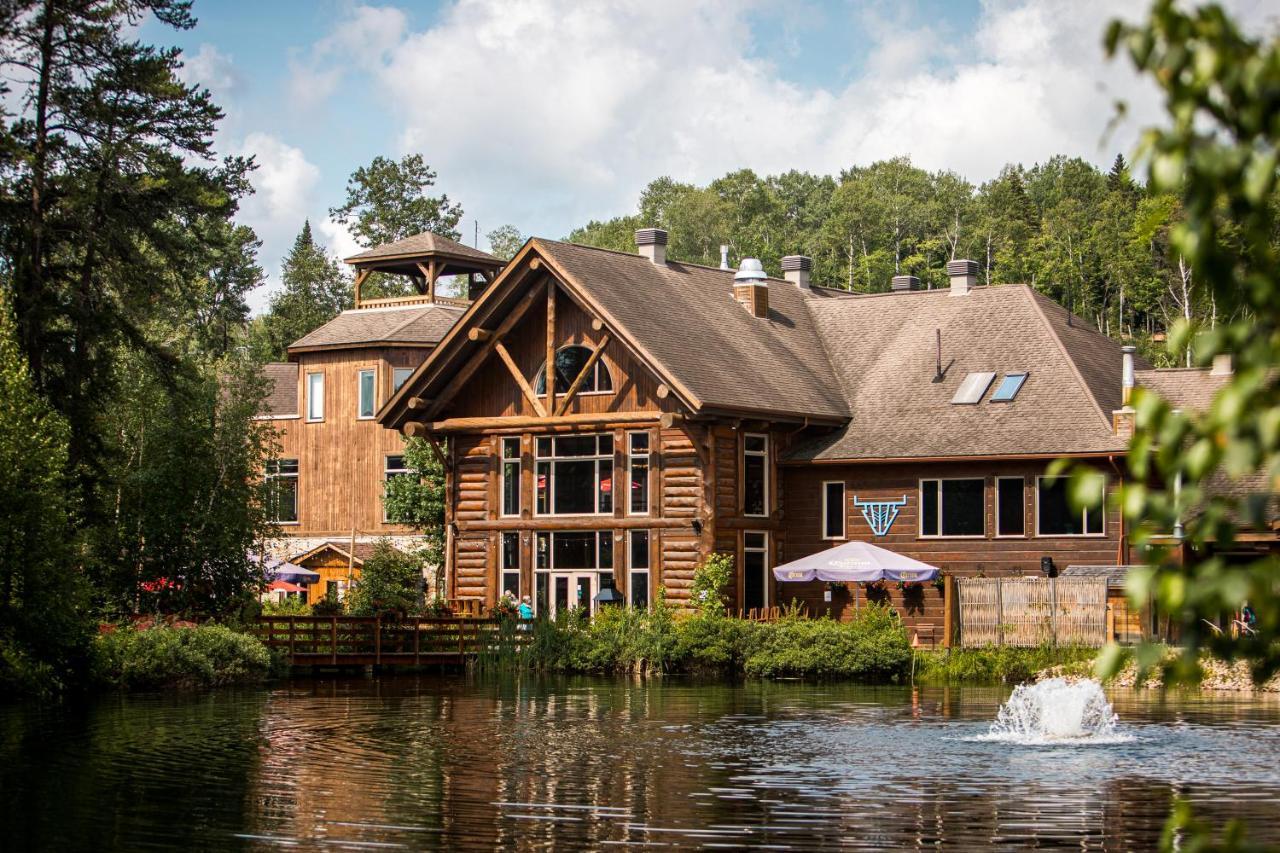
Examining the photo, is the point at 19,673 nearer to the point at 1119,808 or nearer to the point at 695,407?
the point at 695,407

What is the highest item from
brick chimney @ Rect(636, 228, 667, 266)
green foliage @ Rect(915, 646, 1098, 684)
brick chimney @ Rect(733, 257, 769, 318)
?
brick chimney @ Rect(636, 228, 667, 266)

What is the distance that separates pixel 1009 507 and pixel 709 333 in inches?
361

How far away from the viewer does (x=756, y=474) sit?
147ft

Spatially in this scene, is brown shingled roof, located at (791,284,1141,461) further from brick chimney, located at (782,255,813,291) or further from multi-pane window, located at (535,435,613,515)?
multi-pane window, located at (535,435,613,515)

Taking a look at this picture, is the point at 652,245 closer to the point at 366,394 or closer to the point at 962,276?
the point at 962,276

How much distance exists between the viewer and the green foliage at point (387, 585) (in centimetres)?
4216

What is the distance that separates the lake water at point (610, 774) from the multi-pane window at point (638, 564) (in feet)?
39.6

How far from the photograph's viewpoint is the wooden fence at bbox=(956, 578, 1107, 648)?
3612cm

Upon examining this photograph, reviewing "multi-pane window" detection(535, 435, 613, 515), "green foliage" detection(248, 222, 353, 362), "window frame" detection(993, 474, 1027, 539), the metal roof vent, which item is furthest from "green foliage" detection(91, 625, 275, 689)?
"green foliage" detection(248, 222, 353, 362)

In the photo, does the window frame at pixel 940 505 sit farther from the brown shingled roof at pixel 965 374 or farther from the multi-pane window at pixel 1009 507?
the brown shingled roof at pixel 965 374

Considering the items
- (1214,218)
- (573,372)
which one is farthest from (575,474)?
(1214,218)

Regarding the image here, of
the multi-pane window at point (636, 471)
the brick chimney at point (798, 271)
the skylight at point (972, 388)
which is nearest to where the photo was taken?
the multi-pane window at point (636, 471)

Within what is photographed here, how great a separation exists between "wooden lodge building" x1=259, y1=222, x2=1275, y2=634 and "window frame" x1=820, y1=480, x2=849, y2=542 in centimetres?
5

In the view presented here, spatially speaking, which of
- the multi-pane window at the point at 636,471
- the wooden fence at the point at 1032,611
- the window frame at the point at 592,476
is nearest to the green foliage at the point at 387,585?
the window frame at the point at 592,476
